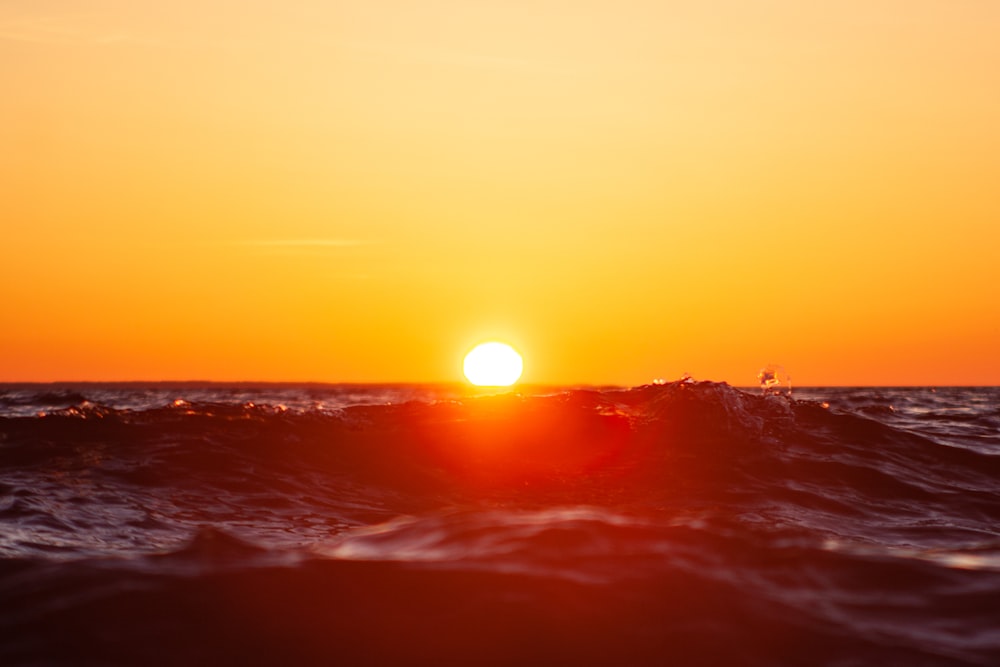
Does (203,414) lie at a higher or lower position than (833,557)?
higher

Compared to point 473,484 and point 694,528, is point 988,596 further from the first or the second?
point 473,484

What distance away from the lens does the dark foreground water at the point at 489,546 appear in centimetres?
438

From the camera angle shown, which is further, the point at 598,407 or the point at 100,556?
the point at 598,407

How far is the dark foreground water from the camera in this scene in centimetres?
438

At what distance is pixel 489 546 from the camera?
599 cm

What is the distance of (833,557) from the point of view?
235 inches

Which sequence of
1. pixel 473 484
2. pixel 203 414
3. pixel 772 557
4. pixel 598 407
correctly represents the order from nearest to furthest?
pixel 772 557 → pixel 473 484 → pixel 203 414 → pixel 598 407

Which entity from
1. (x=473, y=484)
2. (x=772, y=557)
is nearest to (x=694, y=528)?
(x=772, y=557)

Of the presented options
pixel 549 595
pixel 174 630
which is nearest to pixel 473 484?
pixel 549 595

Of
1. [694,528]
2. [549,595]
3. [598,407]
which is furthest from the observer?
[598,407]

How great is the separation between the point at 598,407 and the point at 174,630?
10922mm

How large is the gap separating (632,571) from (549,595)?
766mm

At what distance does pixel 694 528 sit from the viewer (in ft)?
22.3

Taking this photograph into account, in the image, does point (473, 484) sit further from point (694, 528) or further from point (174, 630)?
point (174, 630)
